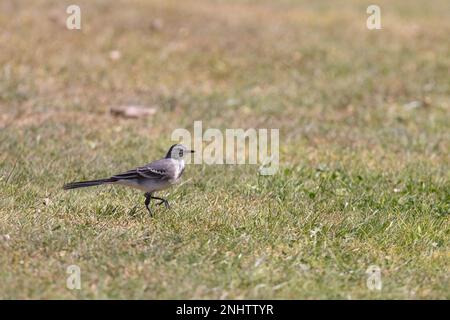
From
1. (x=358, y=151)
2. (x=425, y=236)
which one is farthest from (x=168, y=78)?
(x=425, y=236)

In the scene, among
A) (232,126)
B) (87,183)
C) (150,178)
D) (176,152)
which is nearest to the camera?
(87,183)

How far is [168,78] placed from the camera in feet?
51.3

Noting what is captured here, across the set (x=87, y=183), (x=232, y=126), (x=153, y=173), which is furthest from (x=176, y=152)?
(x=232, y=126)

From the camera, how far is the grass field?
6.67 meters

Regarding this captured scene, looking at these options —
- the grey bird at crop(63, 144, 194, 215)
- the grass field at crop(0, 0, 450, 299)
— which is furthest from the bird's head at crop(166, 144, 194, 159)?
the grass field at crop(0, 0, 450, 299)

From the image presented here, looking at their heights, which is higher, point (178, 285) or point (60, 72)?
point (60, 72)

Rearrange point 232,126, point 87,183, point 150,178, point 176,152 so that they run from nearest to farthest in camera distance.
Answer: point 87,183 < point 150,178 < point 176,152 < point 232,126

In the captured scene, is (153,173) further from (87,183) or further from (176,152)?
(87,183)

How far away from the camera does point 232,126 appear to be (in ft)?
42.2

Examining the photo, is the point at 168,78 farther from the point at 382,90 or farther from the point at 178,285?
the point at 178,285

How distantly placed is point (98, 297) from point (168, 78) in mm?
9901

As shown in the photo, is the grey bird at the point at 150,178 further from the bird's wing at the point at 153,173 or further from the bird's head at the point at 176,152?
the bird's head at the point at 176,152

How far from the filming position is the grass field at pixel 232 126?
6.67 meters

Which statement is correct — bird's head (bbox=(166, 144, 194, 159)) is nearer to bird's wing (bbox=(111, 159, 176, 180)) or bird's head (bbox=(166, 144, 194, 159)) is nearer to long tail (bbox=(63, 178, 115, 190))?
bird's wing (bbox=(111, 159, 176, 180))
